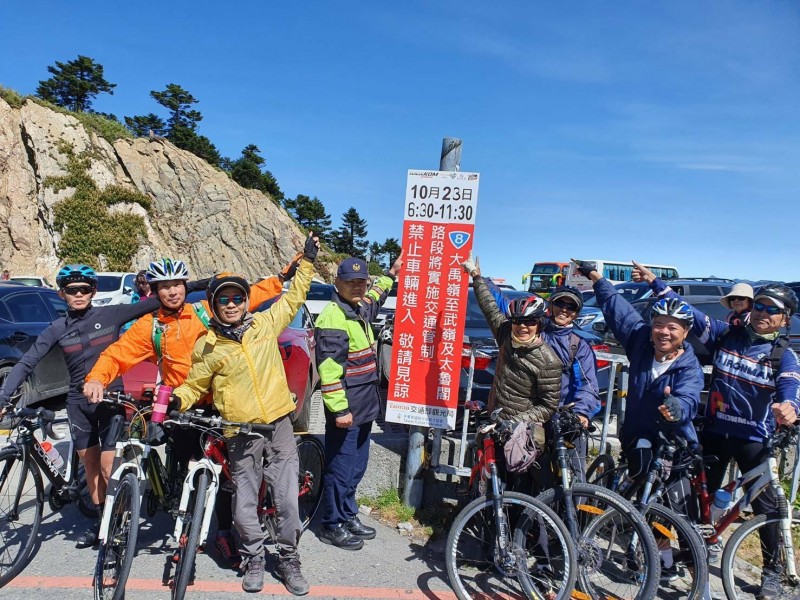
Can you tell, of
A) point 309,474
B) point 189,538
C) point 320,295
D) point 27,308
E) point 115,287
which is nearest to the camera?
point 189,538

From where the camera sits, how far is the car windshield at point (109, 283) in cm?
1786

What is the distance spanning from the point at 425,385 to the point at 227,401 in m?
1.72

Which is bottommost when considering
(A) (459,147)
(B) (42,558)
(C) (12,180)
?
(B) (42,558)

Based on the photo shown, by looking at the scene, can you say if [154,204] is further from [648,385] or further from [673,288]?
[648,385]

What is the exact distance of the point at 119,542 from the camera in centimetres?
320

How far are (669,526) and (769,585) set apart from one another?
78 cm

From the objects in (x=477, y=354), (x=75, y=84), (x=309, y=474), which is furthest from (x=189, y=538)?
(x=75, y=84)

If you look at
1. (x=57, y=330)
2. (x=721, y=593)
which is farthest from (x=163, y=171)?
(x=721, y=593)

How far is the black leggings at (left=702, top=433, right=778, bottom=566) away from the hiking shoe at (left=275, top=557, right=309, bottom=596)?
2.87 meters

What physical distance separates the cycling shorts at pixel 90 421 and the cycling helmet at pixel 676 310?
12.4ft

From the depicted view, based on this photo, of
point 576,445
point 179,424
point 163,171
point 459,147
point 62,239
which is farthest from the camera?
point 163,171

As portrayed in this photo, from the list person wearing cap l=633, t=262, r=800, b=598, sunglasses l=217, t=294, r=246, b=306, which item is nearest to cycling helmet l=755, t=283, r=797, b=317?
person wearing cap l=633, t=262, r=800, b=598

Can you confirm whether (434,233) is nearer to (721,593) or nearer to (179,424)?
(179,424)

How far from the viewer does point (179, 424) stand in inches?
130
